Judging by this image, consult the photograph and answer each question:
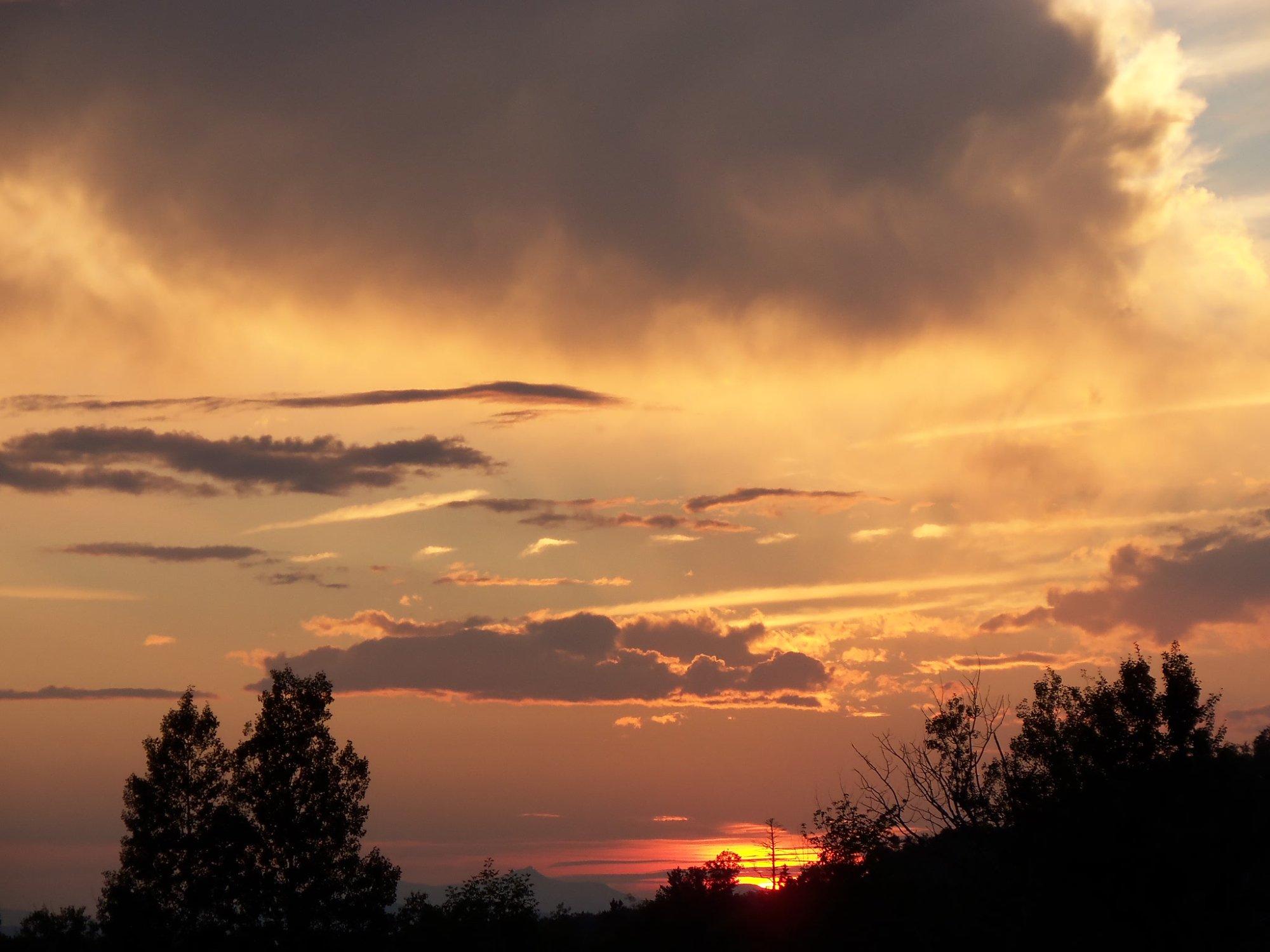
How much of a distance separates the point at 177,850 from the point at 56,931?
153 ft

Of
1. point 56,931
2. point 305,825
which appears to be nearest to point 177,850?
point 305,825

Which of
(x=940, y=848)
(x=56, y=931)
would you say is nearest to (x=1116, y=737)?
(x=940, y=848)

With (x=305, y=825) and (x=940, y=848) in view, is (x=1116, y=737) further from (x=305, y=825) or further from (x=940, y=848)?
(x=305, y=825)

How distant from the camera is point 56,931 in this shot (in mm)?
101812

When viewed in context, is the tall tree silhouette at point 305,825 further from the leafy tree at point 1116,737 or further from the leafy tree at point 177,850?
the leafy tree at point 1116,737

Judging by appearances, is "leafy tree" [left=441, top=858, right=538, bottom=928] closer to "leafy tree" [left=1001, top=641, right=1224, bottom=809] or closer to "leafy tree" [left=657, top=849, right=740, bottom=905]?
"leafy tree" [left=657, top=849, right=740, bottom=905]

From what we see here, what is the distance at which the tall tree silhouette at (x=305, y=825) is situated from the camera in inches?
2623

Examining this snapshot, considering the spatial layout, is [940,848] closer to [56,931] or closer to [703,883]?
[703,883]

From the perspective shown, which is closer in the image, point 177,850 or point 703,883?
point 177,850

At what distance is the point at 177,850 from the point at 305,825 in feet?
24.3

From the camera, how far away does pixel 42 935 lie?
10288 centimetres

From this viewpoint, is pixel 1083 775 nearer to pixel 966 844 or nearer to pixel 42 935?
pixel 966 844

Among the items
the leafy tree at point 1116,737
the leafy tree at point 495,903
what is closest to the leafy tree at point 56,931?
the leafy tree at point 495,903

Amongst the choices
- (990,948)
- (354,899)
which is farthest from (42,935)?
(990,948)
